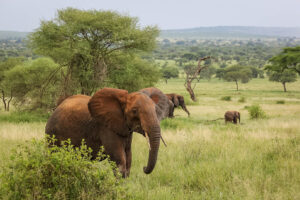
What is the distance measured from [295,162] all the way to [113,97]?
382 cm

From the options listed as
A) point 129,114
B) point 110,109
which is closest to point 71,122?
point 110,109

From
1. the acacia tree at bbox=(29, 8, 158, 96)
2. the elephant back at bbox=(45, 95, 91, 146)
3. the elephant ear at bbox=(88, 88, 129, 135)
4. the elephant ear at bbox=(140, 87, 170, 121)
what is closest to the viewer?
the elephant ear at bbox=(88, 88, 129, 135)

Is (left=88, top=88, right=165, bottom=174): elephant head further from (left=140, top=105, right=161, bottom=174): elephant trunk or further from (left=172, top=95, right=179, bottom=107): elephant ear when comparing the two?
(left=172, top=95, right=179, bottom=107): elephant ear

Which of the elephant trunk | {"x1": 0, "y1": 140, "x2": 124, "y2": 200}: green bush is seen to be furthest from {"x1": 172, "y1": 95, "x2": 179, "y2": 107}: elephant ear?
{"x1": 0, "y1": 140, "x2": 124, "y2": 200}: green bush

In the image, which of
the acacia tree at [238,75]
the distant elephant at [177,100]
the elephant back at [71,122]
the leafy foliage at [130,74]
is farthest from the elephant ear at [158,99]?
the acacia tree at [238,75]

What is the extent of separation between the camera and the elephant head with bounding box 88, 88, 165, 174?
4164 millimetres

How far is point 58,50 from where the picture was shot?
627 inches

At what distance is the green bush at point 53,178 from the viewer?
3.21 metres

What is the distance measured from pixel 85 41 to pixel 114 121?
12.7 m

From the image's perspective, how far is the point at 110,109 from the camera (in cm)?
476

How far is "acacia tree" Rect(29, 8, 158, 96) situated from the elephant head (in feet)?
36.5

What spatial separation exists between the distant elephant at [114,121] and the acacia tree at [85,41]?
10417 millimetres

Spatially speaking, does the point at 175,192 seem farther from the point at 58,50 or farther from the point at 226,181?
the point at 58,50

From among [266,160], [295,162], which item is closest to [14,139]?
[266,160]
